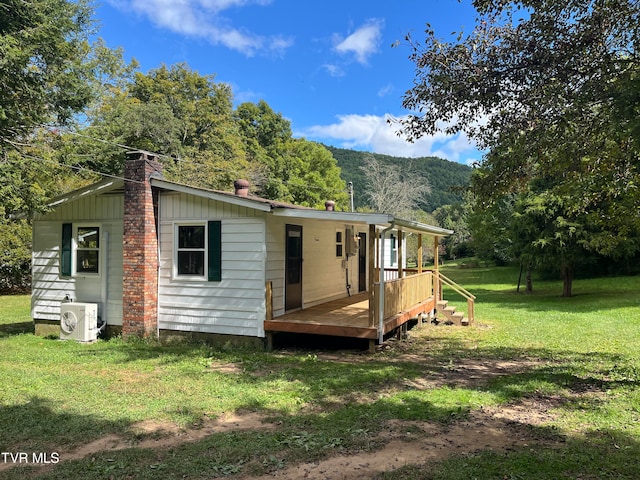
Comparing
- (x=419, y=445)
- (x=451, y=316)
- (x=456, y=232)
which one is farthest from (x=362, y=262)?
(x=456, y=232)

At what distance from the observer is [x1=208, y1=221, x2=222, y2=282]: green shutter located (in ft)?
28.5

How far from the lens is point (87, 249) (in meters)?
9.84

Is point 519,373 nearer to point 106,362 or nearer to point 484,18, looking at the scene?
point 484,18

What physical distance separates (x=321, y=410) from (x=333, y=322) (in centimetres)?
345

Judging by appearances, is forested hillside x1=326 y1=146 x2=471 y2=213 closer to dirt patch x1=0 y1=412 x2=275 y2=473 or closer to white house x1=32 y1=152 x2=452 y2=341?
white house x1=32 y1=152 x2=452 y2=341

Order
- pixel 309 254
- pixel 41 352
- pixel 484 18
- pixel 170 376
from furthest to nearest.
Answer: pixel 309 254 → pixel 41 352 → pixel 170 376 → pixel 484 18

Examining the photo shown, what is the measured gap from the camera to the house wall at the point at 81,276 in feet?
31.4

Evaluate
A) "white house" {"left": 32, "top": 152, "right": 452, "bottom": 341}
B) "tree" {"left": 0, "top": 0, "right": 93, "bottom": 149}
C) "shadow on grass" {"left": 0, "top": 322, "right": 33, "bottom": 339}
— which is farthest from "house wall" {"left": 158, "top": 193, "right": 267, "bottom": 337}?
"shadow on grass" {"left": 0, "top": 322, "right": 33, "bottom": 339}

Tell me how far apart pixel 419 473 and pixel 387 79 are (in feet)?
30.1

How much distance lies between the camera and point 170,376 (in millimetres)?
6527

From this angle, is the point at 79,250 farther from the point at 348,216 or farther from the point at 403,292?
the point at 403,292

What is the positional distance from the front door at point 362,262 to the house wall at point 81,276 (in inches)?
274

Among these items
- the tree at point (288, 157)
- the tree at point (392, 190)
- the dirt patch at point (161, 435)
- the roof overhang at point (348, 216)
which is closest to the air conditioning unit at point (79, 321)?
the roof overhang at point (348, 216)

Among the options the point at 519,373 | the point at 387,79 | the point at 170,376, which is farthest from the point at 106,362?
the point at 387,79
